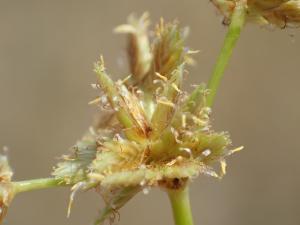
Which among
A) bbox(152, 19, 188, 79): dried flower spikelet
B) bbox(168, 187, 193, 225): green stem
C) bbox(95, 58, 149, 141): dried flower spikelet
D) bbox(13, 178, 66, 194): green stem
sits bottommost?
bbox(168, 187, 193, 225): green stem

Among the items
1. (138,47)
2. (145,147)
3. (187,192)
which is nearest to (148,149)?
(145,147)

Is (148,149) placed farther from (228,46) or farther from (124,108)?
(228,46)

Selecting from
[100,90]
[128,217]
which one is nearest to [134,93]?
[100,90]

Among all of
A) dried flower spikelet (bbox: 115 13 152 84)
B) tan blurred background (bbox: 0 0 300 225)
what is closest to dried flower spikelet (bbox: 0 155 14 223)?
dried flower spikelet (bbox: 115 13 152 84)

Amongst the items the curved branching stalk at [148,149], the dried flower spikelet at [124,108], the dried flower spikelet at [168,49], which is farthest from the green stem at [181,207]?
the dried flower spikelet at [168,49]

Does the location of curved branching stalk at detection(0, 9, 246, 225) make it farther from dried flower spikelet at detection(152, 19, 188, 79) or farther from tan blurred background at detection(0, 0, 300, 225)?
tan blurred background at detection(0, 0, 300, 225)

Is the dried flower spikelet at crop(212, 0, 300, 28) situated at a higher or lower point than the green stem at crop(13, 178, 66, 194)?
higher
